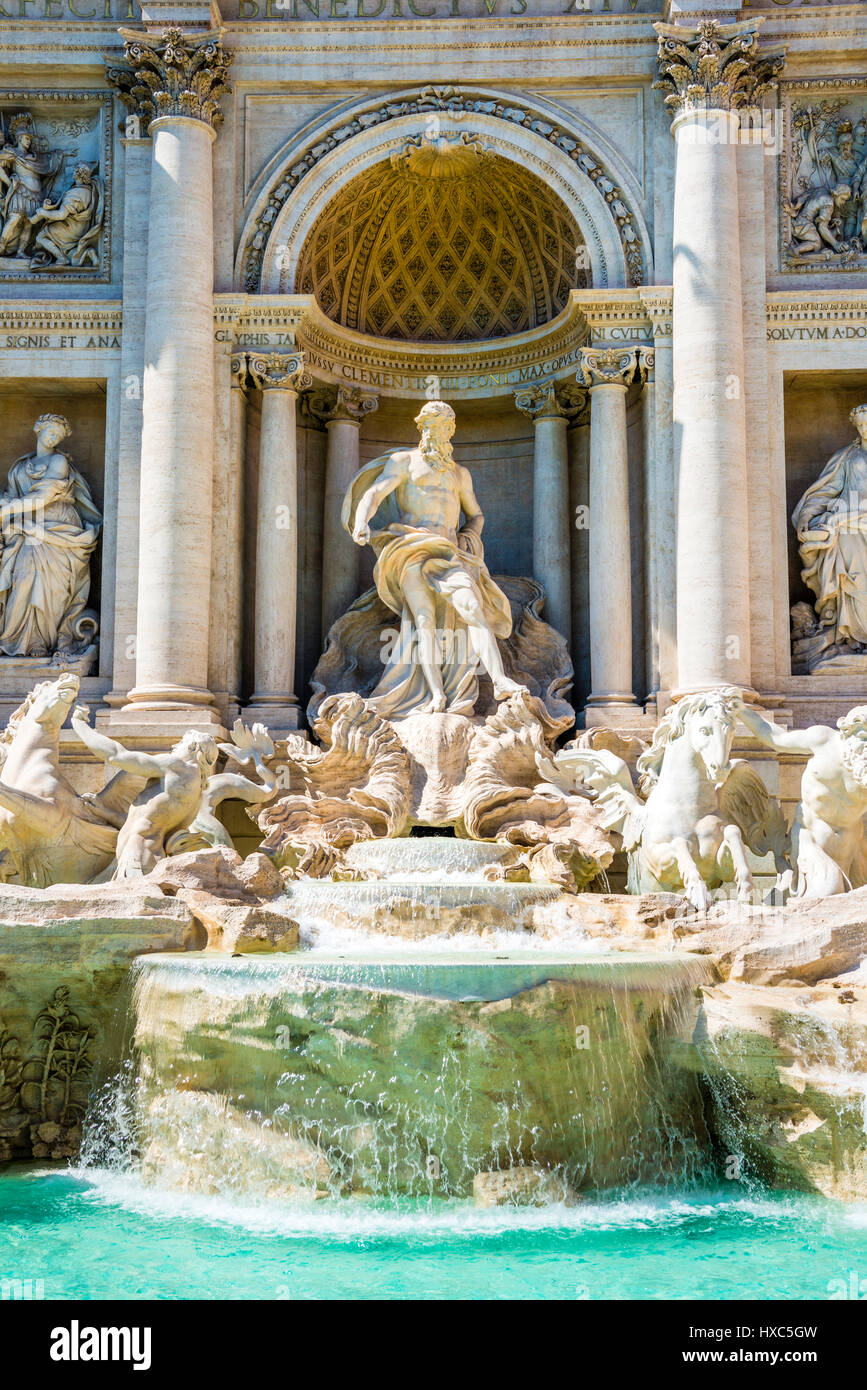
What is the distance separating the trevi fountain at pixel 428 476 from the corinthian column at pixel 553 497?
0.06m

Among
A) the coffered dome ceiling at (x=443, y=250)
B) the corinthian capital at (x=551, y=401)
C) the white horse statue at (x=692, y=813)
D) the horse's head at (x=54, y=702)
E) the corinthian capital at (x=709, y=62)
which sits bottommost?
the white horse statue at (x=692, y=813)

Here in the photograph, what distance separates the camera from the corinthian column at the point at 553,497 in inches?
691

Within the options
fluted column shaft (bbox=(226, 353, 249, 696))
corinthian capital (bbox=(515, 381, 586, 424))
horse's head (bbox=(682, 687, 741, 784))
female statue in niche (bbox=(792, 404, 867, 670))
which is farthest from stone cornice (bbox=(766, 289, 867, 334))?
fluted column shaft (bbox=(226, 353, 249, 696))

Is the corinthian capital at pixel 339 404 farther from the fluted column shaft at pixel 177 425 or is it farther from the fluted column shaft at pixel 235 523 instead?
the fluted column shaft at pixel 177 425

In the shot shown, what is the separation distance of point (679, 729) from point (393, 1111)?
4.74m

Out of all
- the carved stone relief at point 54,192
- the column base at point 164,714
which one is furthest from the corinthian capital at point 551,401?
the column base at point 164,714

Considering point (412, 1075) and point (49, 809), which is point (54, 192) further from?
point (412, 1075)

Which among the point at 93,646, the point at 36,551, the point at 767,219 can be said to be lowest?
the point at 93,646

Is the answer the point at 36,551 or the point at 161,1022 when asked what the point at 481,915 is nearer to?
the point at 161,1022

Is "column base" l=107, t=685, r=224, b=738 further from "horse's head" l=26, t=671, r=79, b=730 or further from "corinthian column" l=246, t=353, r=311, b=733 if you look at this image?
"horse's head" l=26, t=671, r=79, b=730

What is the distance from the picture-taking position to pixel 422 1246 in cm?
842

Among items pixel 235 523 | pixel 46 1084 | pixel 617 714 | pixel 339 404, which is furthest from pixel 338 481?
pixel 46 1084
